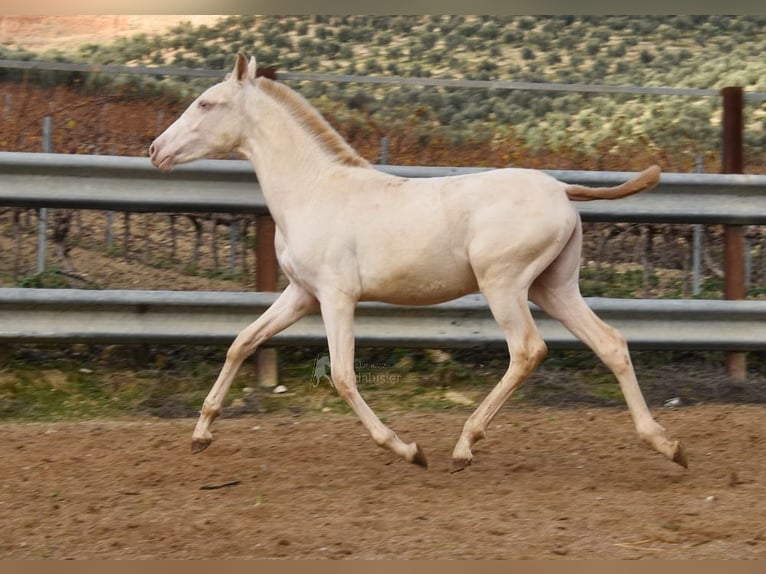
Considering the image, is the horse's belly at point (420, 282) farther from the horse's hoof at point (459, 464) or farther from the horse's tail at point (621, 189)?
the horse's hoof at point (459, 464)

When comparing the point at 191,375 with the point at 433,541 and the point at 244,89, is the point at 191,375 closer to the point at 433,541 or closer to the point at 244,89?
the point at 244,89

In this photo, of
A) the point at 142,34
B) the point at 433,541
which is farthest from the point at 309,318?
the point at 142,34

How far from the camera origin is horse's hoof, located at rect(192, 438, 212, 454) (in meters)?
5.45

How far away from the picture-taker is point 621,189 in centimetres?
529

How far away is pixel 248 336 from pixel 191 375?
1.27m

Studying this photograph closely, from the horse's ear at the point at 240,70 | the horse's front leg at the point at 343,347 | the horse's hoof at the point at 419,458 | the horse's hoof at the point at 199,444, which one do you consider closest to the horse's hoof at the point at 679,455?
the horse's hoof at the point at 419,458

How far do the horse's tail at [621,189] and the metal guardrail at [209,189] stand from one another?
129 centimetres

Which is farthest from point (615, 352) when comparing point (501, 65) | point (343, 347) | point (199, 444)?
point (501, 65)

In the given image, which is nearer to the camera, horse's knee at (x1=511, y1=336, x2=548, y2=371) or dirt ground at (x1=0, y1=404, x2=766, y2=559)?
dirt ground at (x1=0, y1=404, x2=766, y2=559)

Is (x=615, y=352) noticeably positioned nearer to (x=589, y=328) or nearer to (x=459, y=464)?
(x=589, y=328)

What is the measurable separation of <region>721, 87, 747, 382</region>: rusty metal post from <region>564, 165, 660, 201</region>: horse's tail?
6.26ft

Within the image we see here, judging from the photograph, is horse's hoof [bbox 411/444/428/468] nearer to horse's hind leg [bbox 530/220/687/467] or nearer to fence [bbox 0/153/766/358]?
horse's hind leg [bbox 530/220/687/467]

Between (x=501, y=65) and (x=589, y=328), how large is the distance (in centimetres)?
719
